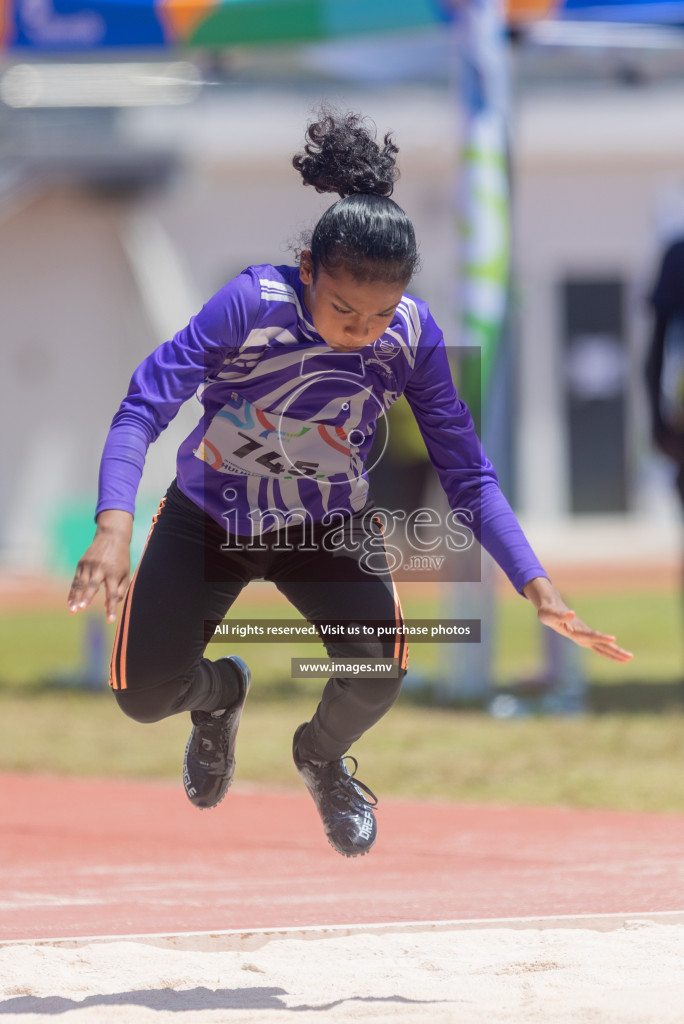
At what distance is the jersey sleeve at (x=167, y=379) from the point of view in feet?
10.9

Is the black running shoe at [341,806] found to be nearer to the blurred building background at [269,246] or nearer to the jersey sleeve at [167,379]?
the jersey sleeve at [167,379]

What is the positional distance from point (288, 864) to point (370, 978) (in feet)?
4.87

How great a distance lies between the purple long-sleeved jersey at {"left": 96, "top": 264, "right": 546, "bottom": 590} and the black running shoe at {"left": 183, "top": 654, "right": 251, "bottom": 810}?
0.85 m

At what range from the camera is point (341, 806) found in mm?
4258

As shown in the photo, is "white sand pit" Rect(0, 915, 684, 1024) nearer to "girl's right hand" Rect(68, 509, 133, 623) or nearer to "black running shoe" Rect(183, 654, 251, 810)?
"black running shoe" Rect(183, 654, 251, 810)

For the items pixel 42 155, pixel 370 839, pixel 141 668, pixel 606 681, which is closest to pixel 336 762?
pixel 370 839

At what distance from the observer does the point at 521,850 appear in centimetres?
524

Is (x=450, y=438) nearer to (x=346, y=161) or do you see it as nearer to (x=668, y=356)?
(x=346, y=161)

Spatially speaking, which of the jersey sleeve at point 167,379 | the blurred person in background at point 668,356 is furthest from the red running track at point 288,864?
the blurred person in background at point 668,356

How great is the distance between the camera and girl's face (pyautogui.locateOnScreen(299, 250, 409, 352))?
359 centimetres

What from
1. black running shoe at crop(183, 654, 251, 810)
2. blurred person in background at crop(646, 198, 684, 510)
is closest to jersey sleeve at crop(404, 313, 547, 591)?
black running shoe at crop(183, 654, 251, 810)

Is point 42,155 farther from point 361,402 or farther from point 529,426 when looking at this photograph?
point 361,402

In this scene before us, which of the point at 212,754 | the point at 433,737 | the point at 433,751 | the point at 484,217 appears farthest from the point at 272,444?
the point at 484,217

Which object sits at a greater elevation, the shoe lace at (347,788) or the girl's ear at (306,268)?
the girl's ear at (306,268)
